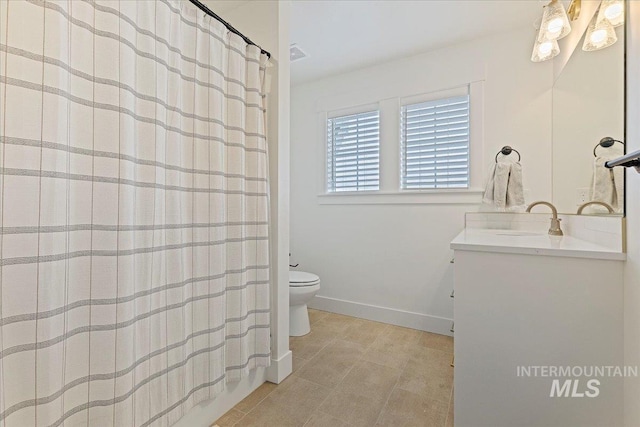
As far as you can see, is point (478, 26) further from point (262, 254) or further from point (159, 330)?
point (159, 330)

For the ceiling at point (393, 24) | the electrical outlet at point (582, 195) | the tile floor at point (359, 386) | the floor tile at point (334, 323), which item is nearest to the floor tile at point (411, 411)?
the tile floor at point (359, 386)

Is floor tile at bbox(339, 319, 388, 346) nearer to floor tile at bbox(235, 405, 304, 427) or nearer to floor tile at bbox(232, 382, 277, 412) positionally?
floor tile at bbox(232, 382, 277, 412)

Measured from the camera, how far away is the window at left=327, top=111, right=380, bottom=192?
2.73 m

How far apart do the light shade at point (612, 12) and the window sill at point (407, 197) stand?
1201 mm

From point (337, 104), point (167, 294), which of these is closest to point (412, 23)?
point (337, 104)

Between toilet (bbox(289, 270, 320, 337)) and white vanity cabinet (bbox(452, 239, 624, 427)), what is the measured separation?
1.24m

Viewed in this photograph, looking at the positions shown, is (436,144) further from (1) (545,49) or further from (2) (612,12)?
(2) (612,12)

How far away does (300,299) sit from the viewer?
88.0 inches

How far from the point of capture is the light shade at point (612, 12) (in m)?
1.15

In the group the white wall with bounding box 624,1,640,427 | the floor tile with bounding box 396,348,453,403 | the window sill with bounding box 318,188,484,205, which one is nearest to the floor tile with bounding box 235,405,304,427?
the floor tile with bounding box 396,348,453,403

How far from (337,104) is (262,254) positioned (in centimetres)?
194

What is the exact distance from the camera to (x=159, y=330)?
1.08m

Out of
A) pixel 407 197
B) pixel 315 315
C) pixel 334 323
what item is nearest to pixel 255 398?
pixel 334 323

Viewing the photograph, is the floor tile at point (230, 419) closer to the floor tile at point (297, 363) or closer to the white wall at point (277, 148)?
the white wall at point (277, 148)
